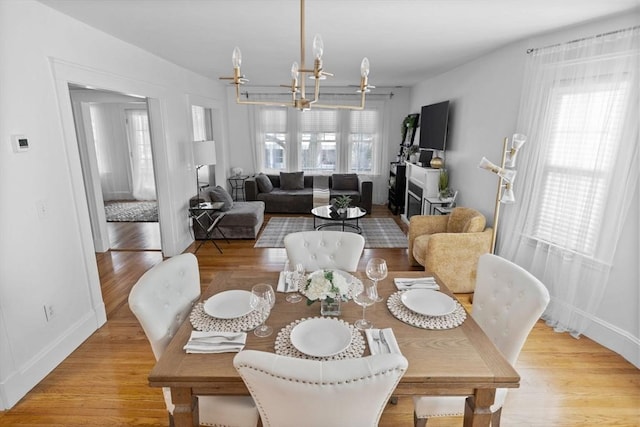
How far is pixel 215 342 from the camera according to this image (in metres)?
1.44

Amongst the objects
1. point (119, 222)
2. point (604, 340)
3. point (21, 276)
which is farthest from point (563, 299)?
point (119, 222)

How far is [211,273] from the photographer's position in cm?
405

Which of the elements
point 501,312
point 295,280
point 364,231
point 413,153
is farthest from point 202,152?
point 501,312

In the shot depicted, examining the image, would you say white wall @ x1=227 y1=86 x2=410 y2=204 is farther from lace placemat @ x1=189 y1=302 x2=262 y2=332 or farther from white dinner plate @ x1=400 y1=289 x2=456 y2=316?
lace placemat @ x1=189 y1=302 x2=262 y2=332

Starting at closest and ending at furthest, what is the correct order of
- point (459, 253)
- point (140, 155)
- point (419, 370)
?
point (419, 370) → point (459, 253) → point (140, 155)

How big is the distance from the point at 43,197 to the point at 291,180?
4.95 metres

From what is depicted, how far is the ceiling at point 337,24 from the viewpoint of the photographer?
2322 mm

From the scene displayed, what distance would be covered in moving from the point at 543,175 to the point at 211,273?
3603mm

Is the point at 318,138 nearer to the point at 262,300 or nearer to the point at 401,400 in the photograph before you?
the point at 401,400

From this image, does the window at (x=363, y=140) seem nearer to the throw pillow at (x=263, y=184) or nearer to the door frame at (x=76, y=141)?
the throw pillow at (x=263, y=184)

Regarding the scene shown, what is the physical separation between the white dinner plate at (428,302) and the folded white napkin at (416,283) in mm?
58

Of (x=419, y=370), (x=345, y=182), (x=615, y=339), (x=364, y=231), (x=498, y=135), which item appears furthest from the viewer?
(x=345, y=182)

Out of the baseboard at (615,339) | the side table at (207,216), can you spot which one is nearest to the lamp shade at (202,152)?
the side table at (207,216)

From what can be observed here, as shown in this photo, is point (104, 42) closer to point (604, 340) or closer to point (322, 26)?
point (322, 26)
